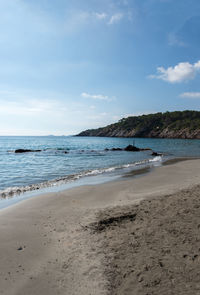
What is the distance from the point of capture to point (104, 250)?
384 cm

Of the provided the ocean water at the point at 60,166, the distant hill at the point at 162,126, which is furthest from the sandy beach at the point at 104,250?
the distant hill at the point at 162,126

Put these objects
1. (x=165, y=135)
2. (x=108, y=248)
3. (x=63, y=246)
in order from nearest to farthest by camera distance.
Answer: (x=108, y=248) → (x=63, y=246) → (x=165, y=135)

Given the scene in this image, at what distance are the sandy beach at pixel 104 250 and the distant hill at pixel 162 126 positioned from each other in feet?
371

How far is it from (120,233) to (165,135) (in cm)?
13154

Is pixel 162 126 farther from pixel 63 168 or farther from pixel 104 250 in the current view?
pixel 104 250

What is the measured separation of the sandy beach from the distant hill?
113 m

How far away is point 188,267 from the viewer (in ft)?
10.2

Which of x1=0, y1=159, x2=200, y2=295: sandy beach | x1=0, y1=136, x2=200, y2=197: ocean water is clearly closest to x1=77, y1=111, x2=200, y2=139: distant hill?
x1=0, y1=136, x2=200, y2=197: ocean water

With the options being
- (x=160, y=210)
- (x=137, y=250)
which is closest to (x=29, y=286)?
(x=137, y=250)

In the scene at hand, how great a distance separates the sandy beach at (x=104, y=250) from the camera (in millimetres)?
2975

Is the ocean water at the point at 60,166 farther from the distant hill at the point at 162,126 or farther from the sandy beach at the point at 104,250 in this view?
the distant hill at the point at 162,126

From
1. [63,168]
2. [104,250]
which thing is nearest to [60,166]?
[63,168]

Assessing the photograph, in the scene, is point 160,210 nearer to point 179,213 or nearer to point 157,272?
point 179,213

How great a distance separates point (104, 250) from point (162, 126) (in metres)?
145
